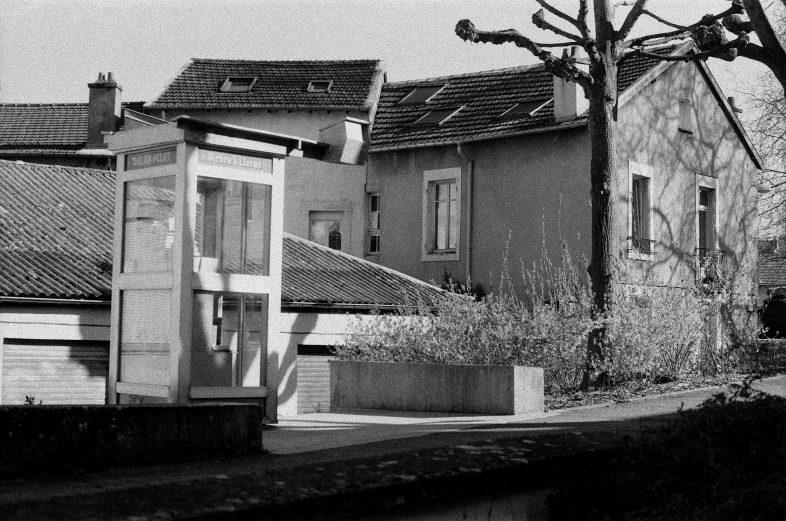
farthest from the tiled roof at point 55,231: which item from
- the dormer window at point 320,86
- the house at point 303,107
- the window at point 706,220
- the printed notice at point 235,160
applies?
the window at point 706,220

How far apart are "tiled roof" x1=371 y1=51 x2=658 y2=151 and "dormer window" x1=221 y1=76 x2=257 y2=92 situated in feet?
13.6

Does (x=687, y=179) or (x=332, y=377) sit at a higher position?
(x=687, y=179)

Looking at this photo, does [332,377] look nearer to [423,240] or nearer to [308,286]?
[308,286]

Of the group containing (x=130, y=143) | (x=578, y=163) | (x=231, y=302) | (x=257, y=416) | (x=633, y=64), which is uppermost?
(x=633, y=64)

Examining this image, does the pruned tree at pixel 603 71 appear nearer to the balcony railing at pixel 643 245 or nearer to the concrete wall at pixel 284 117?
the balcony railing at pixel 643 245

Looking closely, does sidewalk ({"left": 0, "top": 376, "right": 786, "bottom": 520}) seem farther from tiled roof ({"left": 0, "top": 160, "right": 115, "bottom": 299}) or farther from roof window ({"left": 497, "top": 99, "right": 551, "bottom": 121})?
roof window ({"left": 497, "top": 99, "right": 551, "bottom": 121})

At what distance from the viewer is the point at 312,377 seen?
2562 centimetres

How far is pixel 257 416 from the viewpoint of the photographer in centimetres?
998

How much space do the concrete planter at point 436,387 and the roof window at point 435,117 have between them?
50.3 feet

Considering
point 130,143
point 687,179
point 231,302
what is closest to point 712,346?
point 231,302

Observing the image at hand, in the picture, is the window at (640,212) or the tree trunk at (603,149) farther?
the window at (640,212)

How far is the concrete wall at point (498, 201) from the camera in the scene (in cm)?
2655

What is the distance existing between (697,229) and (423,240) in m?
7.09

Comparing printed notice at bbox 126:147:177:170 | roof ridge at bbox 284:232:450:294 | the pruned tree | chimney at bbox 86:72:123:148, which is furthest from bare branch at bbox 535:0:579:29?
chimney at bbox 86:72:123:148
